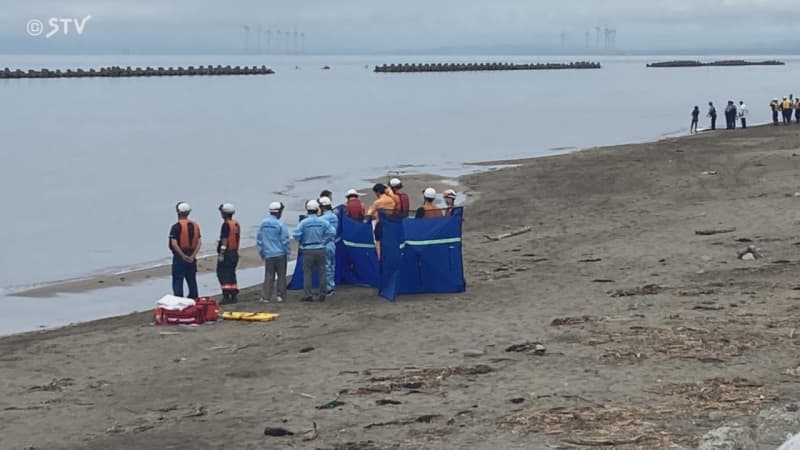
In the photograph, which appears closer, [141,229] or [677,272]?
[677,272]

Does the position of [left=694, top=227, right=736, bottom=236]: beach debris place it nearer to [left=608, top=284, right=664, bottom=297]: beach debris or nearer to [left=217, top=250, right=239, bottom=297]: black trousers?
[left=608, top=284, right=664, bottom=297]: beach debris

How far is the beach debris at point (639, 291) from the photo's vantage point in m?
16.4

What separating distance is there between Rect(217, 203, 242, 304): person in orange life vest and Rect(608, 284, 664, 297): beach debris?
508cm

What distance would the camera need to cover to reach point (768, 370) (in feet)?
38.2

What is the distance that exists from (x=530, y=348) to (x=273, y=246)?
5281mm

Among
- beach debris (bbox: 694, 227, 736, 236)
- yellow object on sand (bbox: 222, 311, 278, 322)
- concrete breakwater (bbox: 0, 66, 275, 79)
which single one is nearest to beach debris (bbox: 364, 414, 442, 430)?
yellow object on sand (bbox: 222, 311, 278, 322)

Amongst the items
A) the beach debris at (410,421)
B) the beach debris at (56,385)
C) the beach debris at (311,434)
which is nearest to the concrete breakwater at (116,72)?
the beach debris at (56,385)

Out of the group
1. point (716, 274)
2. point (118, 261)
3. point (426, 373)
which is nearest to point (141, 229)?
point (118, 261)

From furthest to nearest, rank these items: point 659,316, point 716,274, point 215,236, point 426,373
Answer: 1. point 215,236
2. point 716,274
3. point 659,316
4. point 426,373

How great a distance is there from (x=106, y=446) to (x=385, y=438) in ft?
7.62

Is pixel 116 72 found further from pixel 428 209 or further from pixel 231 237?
pixel 428 209

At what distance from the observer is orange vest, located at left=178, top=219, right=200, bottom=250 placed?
682 inches

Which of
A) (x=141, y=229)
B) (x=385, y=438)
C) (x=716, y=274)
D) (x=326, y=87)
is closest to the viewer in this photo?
(x=385, y=438)

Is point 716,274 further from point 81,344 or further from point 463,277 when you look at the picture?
point 81,344
